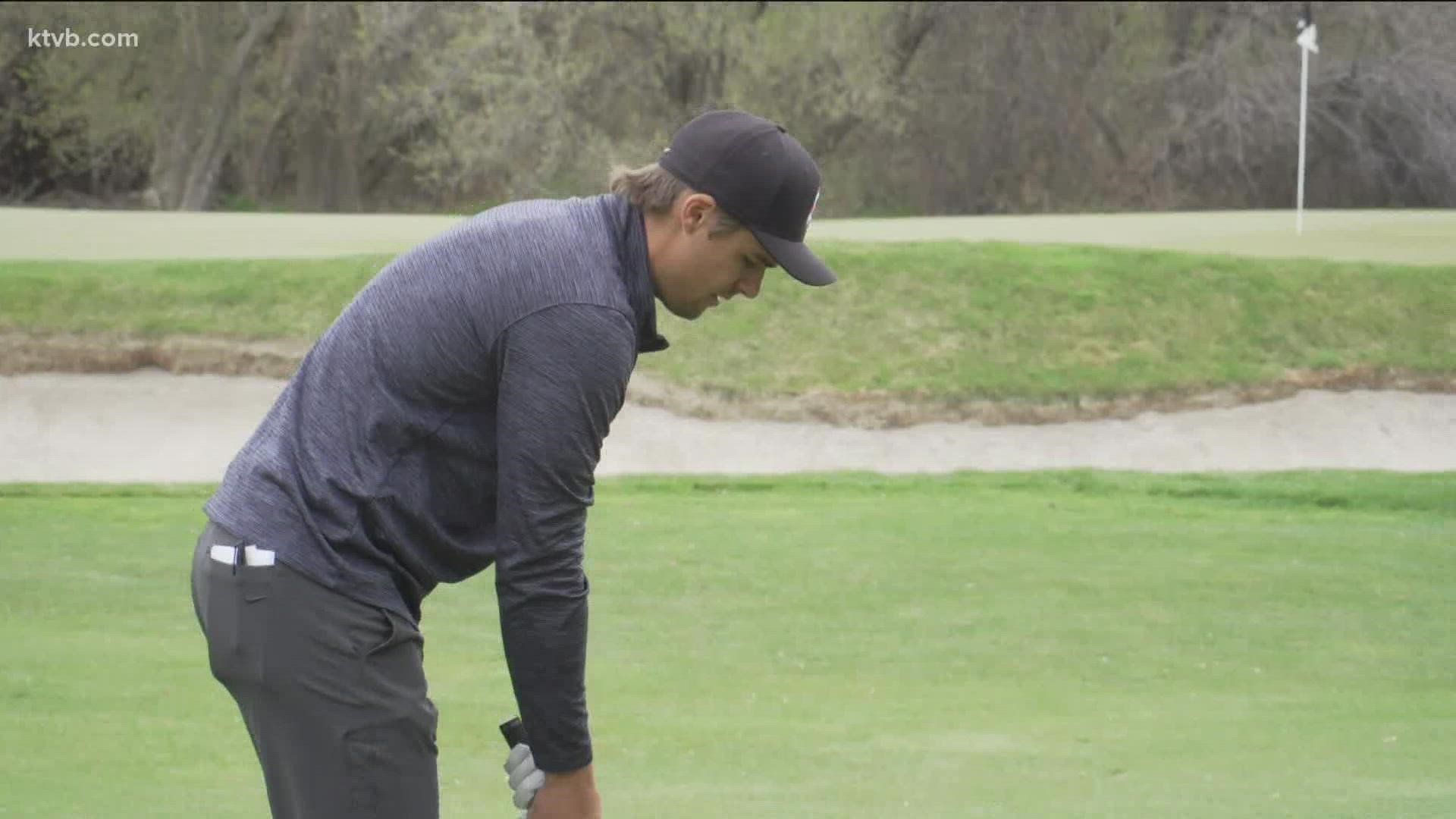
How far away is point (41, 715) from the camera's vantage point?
5953 mm

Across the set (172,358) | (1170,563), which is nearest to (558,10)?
(172,358)

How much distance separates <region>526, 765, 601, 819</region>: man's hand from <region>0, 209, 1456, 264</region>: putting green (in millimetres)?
13643

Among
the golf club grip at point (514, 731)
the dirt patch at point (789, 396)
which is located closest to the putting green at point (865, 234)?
the dirt patch at point (789, 396)

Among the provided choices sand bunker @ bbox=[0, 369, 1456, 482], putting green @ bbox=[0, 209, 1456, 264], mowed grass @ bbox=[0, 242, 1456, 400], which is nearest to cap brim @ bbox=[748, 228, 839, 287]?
sand bunker @ bbox=[0, 369, 1456, 482]

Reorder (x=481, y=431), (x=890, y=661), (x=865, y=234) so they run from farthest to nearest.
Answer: (x=865, y=234)
(x=890, y=661)
(x=481, y=431)

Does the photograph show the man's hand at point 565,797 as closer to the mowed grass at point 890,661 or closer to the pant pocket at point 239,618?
the pant pocket at point 239,618

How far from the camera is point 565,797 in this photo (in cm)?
282

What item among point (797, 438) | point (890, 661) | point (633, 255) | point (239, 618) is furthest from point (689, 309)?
point (797, 438)

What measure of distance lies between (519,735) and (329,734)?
0.28m

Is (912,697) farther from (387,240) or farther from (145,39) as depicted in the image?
(145,39)

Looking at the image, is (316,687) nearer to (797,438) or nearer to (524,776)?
(524,776)

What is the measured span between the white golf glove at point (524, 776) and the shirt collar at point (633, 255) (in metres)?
0.59

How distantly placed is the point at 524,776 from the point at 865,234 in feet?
50.5

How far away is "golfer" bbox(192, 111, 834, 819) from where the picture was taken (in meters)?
2.74
